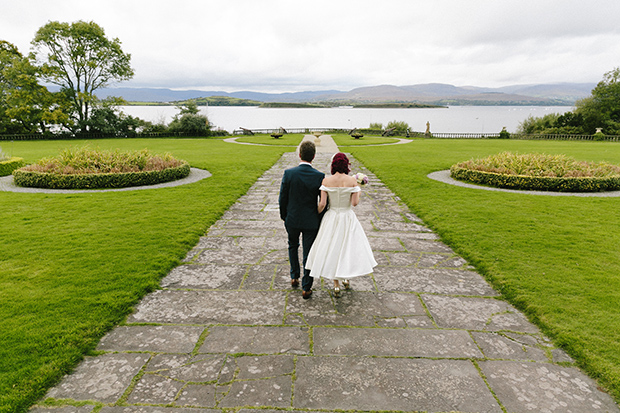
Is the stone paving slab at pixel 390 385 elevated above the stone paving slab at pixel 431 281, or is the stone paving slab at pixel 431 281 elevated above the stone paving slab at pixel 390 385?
the stone paving slab at pixel 431 281

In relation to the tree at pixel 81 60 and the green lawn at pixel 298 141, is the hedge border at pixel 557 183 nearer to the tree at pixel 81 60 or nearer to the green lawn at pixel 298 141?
the green lawn at pixel 298 141

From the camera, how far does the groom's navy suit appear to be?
4191mm

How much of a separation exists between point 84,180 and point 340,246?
10294 mm

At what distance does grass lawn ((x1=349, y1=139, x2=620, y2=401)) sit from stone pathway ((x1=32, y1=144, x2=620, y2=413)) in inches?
11.8

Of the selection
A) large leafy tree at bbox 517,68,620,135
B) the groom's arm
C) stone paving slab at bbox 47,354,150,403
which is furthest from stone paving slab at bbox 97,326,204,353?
large leafy tree at bbox 517,68,620,135

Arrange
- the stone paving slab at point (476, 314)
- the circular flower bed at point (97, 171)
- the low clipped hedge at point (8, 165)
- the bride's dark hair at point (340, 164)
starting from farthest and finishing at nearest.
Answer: the low clipped hedge at point (8, 165) < the circular flower bed at point (97, 171) < the bride's dark hair at point (340, 164) < the stone paving slab at point (476, 314)

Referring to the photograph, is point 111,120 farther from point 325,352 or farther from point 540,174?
point 325,352

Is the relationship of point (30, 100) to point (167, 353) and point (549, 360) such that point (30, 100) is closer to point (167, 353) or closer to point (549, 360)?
point (167, 353)

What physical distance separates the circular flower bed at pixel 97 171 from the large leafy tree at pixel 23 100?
2699 centimetres

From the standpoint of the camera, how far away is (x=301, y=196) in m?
4.25

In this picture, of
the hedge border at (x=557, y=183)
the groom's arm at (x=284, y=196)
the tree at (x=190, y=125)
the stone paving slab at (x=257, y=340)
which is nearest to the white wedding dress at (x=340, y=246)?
the groom's arm at (x=284, y=196)

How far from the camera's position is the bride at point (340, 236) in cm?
418

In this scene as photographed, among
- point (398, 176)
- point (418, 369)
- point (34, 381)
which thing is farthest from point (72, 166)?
point (418, 369)

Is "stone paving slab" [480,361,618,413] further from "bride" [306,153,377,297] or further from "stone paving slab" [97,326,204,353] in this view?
"stone paving slab" [97,326,204,353]
